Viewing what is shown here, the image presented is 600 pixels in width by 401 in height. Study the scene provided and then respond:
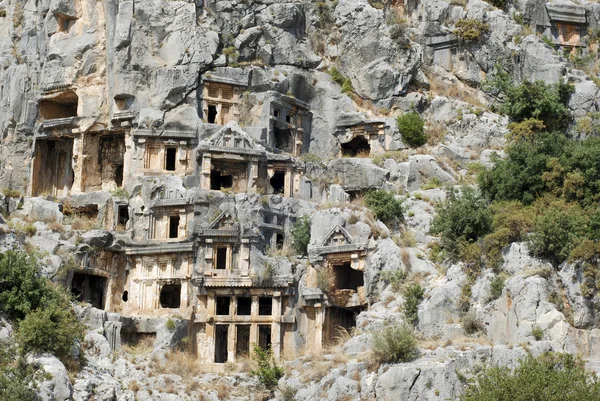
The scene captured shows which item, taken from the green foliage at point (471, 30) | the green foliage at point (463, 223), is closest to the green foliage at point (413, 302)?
the green foliage at point (463, 223)

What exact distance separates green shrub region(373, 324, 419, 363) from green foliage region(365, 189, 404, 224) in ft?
36.4

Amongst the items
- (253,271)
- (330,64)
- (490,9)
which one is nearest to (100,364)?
(253,271)

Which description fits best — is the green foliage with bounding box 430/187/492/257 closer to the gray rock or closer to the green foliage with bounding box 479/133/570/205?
the green foliage with bounding box 479/133/570/205

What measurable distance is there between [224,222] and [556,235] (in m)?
18.7

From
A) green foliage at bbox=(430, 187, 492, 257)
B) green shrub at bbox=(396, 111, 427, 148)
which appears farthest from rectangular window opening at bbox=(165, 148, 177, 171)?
green foliage at bbox=(430, 187, 492, 257)

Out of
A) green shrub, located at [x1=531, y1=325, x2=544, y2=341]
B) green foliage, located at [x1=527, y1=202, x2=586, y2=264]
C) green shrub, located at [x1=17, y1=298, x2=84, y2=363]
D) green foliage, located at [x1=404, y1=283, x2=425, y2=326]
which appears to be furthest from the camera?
green foliage, located at [x1=404, y1=283, x2=425, y2=326]

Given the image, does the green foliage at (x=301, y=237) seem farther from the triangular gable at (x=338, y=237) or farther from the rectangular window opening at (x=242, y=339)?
the rectangular window opening at (x=242, y=339)

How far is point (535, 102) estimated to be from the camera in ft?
190

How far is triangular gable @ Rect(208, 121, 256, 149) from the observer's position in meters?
57.4

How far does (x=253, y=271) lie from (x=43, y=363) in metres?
13.7

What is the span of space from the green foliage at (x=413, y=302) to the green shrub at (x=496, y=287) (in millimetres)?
3769

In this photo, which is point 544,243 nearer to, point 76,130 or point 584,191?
point 584,191

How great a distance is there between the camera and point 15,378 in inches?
1612

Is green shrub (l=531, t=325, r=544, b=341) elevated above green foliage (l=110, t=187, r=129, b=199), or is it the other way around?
green foliage (l=110, t=187, r=129, b=199)
